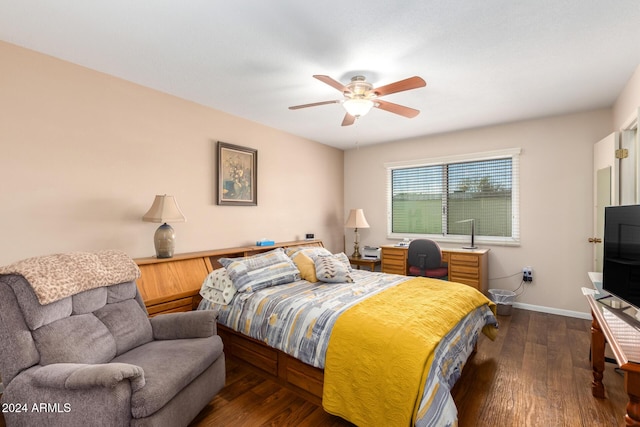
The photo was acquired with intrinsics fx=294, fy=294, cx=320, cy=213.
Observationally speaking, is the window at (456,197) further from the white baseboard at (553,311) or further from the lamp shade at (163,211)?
the lamp shade at (163,211)

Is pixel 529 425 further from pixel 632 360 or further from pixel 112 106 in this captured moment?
pixel 112 106

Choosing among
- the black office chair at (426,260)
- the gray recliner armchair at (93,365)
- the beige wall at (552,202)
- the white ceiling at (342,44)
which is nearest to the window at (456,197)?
the beige wall at (552,202)

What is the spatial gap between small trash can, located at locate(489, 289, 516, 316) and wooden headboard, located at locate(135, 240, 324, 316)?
11.4 ft

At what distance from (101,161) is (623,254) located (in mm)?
3924

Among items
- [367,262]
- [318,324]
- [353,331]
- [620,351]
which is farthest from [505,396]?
[367,262]

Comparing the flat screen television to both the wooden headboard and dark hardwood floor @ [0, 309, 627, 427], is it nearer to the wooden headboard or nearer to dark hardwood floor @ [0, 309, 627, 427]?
dark hardwood floor @ [0, 309, 627, 427]

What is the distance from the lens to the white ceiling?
175 centimetres

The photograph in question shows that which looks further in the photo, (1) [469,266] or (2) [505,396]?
(1) [469,266]

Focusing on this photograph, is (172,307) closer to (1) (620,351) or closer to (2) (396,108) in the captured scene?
(2) (396,108)

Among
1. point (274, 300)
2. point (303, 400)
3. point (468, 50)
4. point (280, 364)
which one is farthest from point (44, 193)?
point (468, 50)

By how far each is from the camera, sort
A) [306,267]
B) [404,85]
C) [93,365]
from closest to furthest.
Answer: [93,365] < [404,85] < [306,267]

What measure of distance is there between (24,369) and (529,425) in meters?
2.83

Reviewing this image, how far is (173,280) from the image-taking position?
107 inches

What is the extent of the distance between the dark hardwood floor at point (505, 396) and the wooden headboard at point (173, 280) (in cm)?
73
